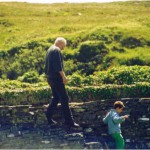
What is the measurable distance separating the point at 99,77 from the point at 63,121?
8.18 feet

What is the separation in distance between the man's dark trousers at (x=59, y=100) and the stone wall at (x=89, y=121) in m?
0.48

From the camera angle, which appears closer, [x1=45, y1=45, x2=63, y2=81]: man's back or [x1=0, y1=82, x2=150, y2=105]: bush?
[x1=45, y1=45, x2=63, y2=81]: man's back

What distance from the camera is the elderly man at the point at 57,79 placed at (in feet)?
42.8

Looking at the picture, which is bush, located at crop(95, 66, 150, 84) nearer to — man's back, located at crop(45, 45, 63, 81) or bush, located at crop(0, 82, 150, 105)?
bush, located at crop(0, 82, 150, 105)

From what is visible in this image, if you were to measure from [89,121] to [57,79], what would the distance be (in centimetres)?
206

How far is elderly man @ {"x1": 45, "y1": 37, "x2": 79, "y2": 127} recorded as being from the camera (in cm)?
1305

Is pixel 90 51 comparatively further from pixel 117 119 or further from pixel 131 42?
pixel 117 119

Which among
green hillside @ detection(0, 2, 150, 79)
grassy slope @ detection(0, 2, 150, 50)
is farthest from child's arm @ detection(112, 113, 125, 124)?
grassy slope @ detection(0, 2, 150, 50)

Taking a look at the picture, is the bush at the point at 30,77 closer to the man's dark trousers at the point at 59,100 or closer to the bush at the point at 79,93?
the bush at the point at 79,93

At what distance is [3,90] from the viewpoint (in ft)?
48.9

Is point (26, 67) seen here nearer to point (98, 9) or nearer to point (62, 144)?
point (62, 144)

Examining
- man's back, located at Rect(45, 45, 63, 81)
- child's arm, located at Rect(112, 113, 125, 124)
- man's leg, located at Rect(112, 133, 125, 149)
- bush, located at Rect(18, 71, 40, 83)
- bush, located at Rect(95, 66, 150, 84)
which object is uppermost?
man's back, located at Rect(45, 45, 63, 81)

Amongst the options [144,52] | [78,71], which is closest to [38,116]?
[78,71]

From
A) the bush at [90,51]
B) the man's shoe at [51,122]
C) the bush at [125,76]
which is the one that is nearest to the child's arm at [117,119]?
the man's shoe at [51,122]
